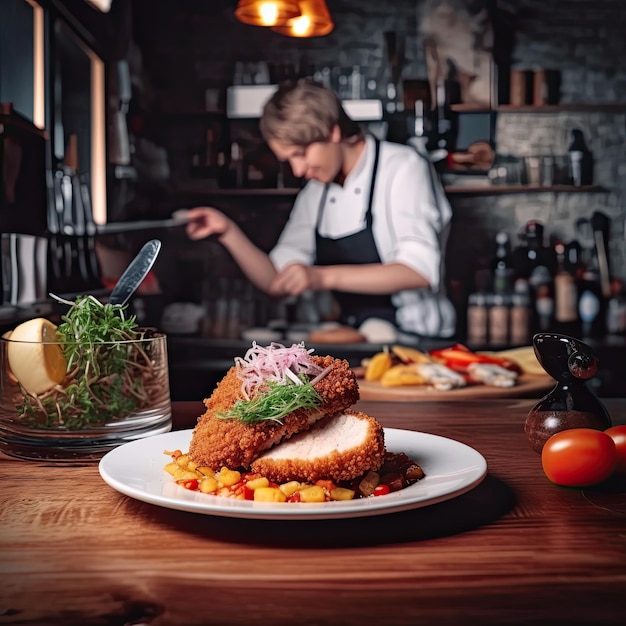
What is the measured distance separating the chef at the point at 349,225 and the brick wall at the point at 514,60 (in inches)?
7.6

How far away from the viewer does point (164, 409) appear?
4.33 feet

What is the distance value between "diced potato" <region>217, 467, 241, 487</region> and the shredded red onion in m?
Answer: 0.11

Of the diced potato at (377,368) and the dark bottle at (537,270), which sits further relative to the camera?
the dark bottle at (537,270)

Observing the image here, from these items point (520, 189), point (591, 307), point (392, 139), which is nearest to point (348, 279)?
point (392, 139)

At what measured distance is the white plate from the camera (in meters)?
0.89

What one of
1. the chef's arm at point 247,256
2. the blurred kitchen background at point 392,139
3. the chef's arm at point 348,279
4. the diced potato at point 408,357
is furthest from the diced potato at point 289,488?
the chef's arm at point 247,256

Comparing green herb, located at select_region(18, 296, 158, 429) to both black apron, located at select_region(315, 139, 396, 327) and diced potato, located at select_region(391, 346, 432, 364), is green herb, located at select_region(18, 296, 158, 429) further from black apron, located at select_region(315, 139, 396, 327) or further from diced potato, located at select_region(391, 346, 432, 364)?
black apron, located at select_region(315, 139, 396, 327)

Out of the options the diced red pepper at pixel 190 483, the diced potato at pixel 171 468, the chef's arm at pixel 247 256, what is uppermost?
the chef's arm at pixel 247 256

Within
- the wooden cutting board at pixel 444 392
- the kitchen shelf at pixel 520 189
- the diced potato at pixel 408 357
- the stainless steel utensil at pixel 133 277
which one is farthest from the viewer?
the kitchen shelf at pixel 520 189

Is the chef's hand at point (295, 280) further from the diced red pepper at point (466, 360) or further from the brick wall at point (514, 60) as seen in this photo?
the diced red pepper at point (466, 360)

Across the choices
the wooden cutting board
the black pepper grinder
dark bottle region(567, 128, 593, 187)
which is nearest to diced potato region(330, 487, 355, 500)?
the black pepper grinder

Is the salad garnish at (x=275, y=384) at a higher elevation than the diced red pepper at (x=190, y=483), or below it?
higher

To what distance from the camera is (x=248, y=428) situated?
1069 mm

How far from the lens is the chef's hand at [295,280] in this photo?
4793 millimetres
